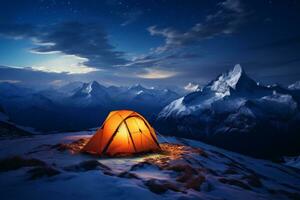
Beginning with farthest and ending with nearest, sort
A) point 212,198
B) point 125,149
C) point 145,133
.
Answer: point 145,133
point 125,149
point 212,198

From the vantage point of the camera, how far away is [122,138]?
22.6 metres

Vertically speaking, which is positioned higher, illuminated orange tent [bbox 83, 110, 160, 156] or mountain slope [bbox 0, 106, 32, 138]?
illuminated orange tent [bbox 83, 110, 160, 156]

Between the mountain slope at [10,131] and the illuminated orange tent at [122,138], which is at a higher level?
the illuminated orange tent at [122,138]

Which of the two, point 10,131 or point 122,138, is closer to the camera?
point 122,138

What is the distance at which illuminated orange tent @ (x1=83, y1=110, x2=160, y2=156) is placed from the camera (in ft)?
72.6

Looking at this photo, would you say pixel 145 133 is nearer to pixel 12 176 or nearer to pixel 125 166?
pixel 125 166

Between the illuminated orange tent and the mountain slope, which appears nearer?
the illuminated orange tent

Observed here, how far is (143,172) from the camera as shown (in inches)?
650

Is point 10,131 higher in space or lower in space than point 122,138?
lower

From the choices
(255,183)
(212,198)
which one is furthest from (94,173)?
(255,183)

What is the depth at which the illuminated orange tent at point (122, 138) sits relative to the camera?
72.6 ft

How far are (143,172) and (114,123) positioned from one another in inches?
305

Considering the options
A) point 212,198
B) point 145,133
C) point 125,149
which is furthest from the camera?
point 145,133

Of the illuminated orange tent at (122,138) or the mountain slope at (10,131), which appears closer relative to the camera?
the illuminated orange tent at (122,138)
